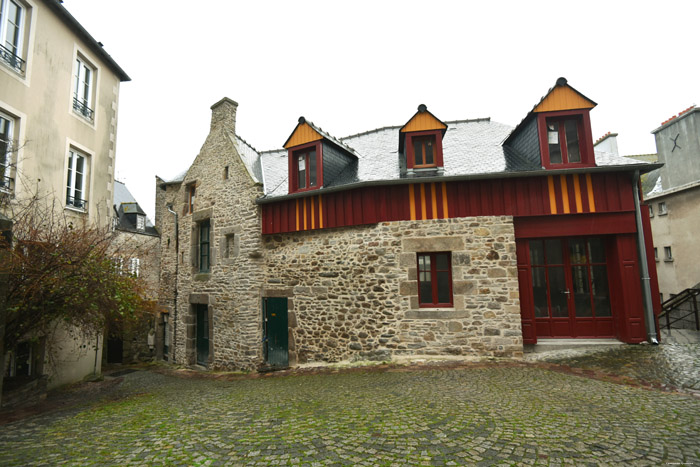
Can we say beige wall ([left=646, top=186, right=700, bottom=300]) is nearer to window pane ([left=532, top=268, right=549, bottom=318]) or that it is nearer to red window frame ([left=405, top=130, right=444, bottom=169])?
window pane ([left=532, top=268, right=549, bottom=318])

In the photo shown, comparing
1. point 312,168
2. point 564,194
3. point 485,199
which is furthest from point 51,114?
point 564,194

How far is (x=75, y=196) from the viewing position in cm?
787

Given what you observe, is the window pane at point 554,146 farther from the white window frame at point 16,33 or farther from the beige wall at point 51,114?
the white window frame at point 16,33

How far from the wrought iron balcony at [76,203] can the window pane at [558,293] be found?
35.4ft

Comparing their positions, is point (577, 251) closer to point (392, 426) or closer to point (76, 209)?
point (392, 426)

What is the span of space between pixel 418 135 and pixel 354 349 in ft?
17.3

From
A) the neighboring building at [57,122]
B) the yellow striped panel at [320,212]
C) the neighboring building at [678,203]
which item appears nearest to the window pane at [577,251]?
the yellow striped panel at [320,212]

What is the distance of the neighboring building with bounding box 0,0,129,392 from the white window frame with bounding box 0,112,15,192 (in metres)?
0.02

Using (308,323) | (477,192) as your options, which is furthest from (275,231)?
(477,192)

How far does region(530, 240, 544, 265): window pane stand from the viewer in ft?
25.4

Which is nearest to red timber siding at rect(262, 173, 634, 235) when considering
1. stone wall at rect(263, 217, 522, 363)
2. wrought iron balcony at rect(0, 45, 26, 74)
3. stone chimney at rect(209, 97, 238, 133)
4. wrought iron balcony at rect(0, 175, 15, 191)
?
stone wall at rect(263, 217, 522, 363)

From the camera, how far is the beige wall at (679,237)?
12.7 m

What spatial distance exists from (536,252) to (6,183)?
35.4ft

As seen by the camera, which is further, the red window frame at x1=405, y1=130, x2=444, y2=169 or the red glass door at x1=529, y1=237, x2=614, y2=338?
the red window frame at x1=405, y1=130, x2=444, y2=169
